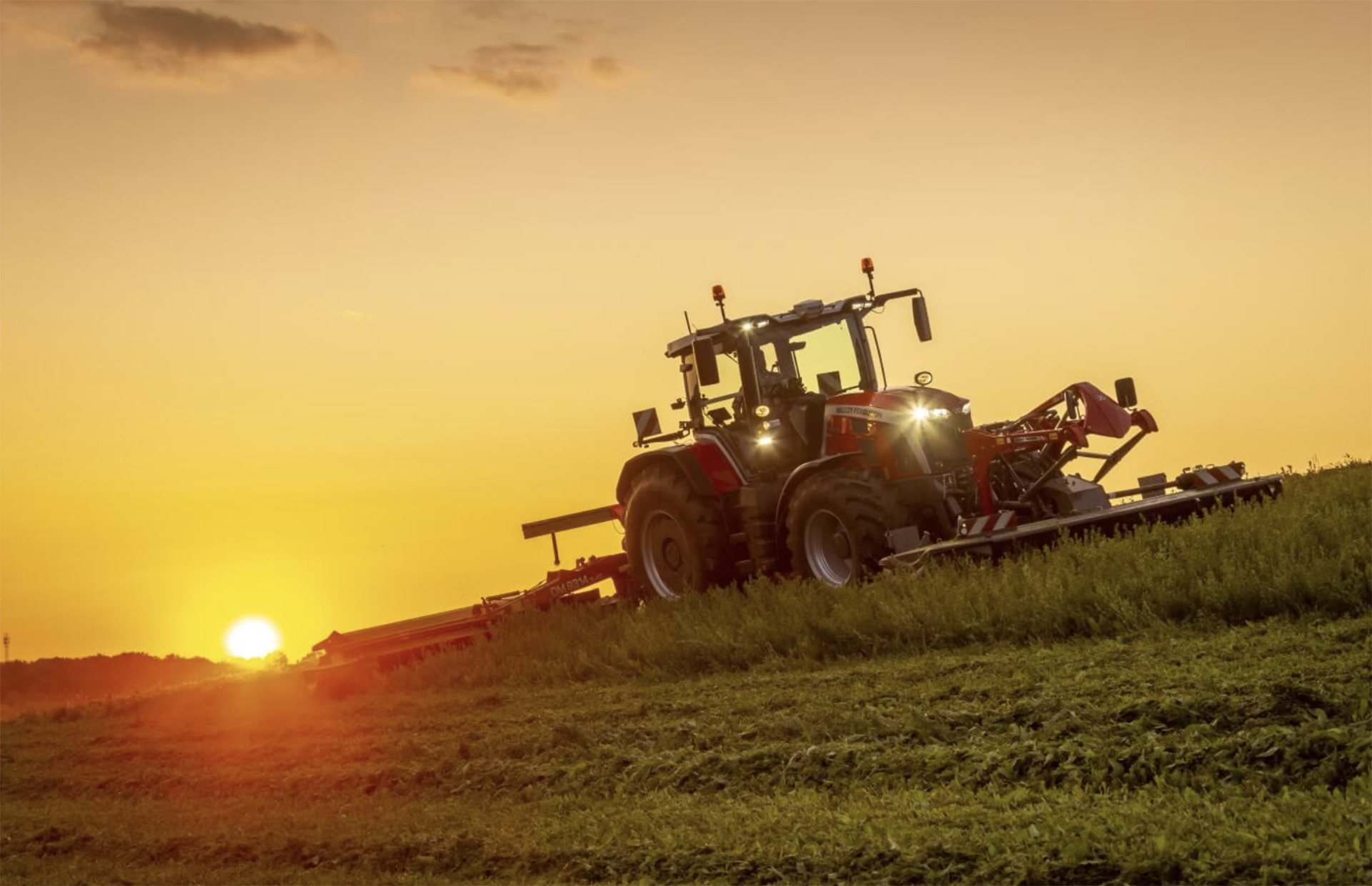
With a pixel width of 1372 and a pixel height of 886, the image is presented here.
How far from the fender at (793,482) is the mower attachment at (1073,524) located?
4.34 ft

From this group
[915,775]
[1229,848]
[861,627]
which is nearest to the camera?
[1229,848]

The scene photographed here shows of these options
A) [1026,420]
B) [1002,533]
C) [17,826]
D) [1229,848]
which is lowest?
[1229,848]

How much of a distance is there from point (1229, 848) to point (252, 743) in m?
9.27

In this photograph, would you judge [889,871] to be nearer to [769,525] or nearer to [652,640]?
[652,640]

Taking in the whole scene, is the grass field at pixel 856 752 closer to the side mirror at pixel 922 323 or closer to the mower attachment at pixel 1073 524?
the mower attachment at pixel 1073 524

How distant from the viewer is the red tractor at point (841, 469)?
47.4ft

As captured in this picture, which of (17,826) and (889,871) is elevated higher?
(17,826)

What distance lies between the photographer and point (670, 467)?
17.0 meters

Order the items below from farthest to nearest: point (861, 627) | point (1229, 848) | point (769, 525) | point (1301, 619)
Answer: point (769, 525) < point (861, 627) < point (1301, 619) < point (1229, 848)

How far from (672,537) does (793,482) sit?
2.32 metres

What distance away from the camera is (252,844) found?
9.12 m

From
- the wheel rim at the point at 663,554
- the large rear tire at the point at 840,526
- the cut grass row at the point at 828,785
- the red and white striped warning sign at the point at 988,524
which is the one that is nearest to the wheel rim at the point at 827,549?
the large rear tire at the point at 840,526

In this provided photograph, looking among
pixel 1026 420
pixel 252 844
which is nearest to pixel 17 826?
pixel 252 844

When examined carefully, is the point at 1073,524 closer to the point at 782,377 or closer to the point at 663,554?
the point at 782,377
